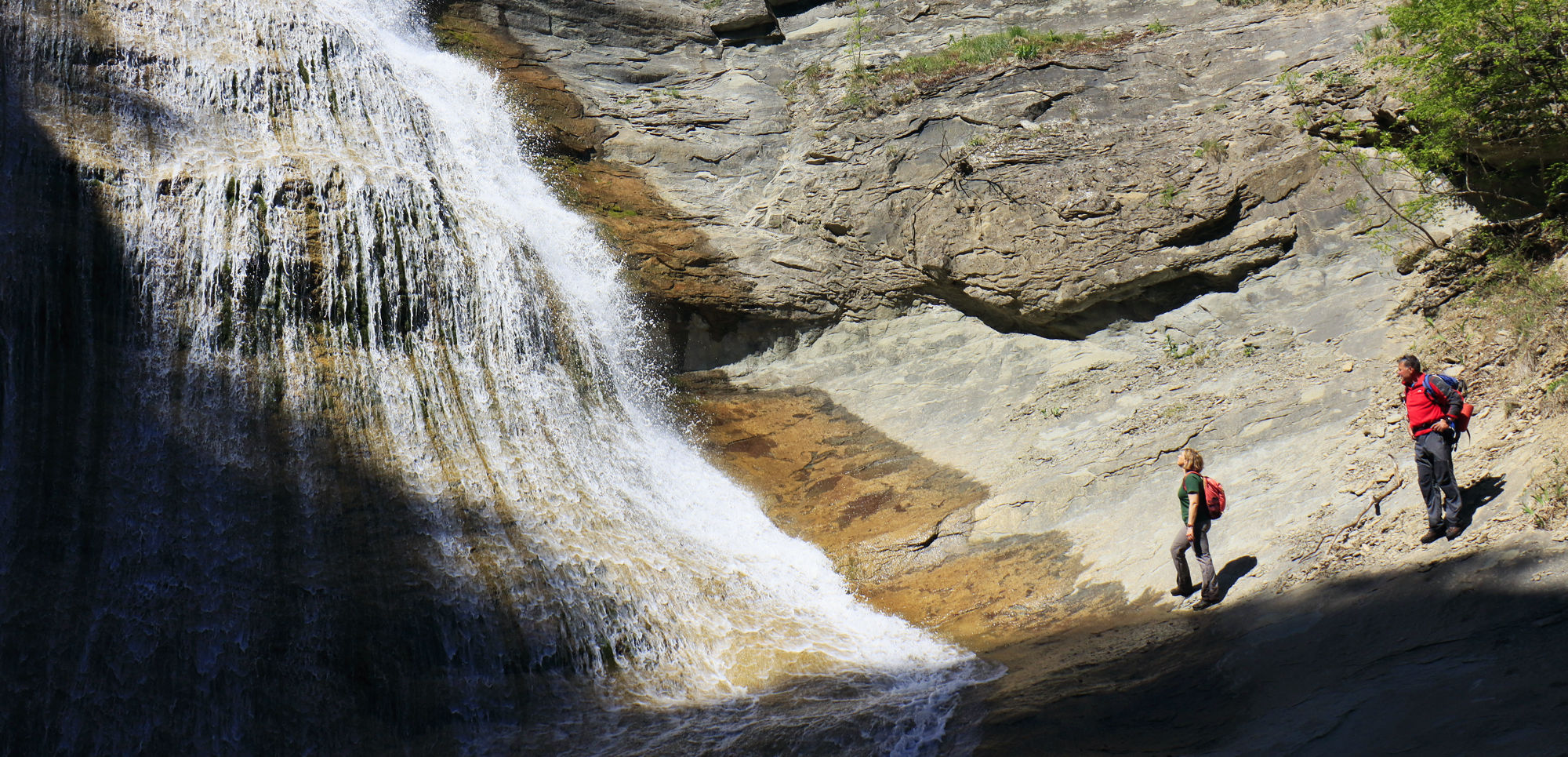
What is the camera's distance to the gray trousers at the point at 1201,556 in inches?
306

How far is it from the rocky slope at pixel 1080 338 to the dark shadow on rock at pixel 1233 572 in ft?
0.26

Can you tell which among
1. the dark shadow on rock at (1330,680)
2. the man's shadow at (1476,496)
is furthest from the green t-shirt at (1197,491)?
the man's shadow at (1476,496)

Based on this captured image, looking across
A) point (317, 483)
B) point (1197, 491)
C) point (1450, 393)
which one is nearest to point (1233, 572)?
point (1197, 491)

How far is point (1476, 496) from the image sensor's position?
23.6 ft

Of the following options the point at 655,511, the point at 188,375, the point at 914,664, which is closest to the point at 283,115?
Answer: the point at 188,375

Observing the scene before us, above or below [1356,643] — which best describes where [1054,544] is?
below

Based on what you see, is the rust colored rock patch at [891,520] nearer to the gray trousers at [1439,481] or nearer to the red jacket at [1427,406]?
the gray trousers at [1439,481]

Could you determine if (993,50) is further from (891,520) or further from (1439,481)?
(1439,481)

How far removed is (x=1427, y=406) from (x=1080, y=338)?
5695 millimetres

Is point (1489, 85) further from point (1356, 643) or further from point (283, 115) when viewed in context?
point (283, 115)

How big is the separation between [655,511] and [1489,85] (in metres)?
9.60

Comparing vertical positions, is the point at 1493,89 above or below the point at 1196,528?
above

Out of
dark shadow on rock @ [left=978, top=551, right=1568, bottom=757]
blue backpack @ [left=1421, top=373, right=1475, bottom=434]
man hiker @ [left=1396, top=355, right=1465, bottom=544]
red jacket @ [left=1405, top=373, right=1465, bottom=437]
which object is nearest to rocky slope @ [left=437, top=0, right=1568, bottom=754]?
dark shadow on rock @ [left=978, top=551, right=1568, bottom=757]

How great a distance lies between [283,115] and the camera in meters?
11.5
